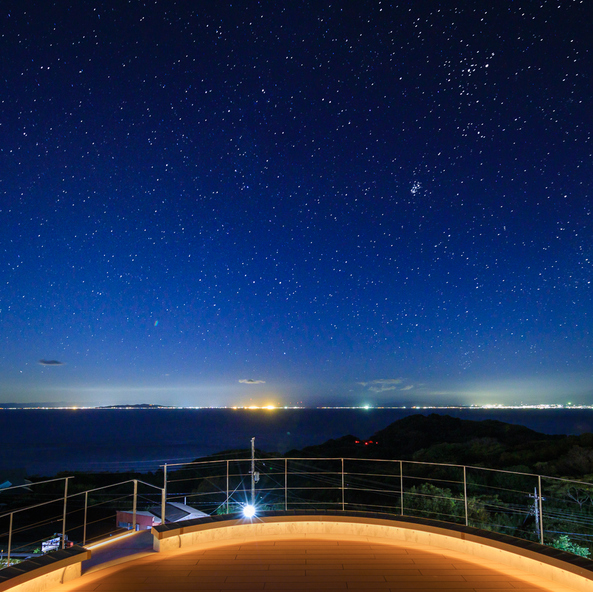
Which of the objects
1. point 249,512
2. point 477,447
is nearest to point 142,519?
point 249,512

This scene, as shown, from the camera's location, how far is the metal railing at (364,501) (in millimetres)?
4562

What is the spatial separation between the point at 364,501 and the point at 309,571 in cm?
1923

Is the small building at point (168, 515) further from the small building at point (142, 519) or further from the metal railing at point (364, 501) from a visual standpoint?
the metal railing at point (364, 501)

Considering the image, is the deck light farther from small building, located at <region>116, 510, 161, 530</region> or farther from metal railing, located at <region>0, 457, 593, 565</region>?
small building, located at <region>116, 510, 161, 530</region>


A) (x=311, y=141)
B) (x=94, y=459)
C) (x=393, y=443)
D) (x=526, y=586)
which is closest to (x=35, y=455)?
(x=94, y=459)

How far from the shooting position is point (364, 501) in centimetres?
2059

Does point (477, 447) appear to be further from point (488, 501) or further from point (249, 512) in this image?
point (249, 512)

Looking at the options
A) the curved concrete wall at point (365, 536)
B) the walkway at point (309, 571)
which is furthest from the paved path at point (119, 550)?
the curved concrete wall at point (365, 536)

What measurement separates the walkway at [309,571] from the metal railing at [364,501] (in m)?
0.38

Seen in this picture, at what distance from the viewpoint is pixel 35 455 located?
4903 cm

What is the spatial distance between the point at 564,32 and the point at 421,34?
1.97 meters

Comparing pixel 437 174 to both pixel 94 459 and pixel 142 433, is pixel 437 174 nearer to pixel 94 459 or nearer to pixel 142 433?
pixel 94 459

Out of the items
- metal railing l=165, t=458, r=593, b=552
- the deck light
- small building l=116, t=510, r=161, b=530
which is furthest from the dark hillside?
the deck light

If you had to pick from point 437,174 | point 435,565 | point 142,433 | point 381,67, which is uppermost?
point 381,67
